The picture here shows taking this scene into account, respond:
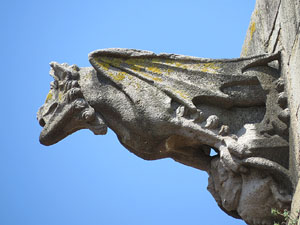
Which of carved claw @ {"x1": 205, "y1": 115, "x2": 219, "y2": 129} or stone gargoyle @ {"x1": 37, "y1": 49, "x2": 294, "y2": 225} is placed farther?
carved claw @ {"x1": 205, "y1": 115, "x2": 219, "y2": 129}

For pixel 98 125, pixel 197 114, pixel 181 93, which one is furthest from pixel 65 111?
pixel 197 114

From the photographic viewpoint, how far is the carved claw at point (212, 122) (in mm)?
4297

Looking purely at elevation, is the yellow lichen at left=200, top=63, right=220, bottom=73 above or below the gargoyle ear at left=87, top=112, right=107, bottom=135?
above

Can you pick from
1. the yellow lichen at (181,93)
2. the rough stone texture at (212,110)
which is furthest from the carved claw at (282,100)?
the yellow lichen at (181,93)

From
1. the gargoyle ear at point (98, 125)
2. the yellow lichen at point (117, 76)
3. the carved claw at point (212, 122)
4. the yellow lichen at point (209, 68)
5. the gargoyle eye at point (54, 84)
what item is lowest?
the gargoyle ear at point (98, 125)

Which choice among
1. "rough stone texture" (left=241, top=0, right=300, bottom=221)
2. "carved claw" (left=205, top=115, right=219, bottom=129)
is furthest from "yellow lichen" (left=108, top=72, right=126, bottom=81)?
"rough stone texture" (left=241, top=0, right=300, bottom=221)

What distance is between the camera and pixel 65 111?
4.59 metres

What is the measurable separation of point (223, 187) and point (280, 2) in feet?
4.23

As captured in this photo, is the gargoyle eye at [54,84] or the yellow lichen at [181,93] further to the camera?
the gargoyle eye at [54,84]

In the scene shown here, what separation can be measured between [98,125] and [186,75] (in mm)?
694

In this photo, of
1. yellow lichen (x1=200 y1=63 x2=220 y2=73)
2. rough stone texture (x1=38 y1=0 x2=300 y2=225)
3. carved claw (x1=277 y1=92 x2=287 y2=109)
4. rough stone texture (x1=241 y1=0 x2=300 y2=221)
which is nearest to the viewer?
rough stone texture (x1=241 y1=0 x2=300 y2=221)

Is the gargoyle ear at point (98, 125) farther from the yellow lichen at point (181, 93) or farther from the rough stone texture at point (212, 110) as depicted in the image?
the yellow lichen at point (181, 93)

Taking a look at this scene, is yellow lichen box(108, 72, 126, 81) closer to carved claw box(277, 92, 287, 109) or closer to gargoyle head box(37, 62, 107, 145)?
gargoyle head box(37, 62, 107, 145)

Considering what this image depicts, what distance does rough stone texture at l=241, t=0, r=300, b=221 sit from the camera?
12.9ft
